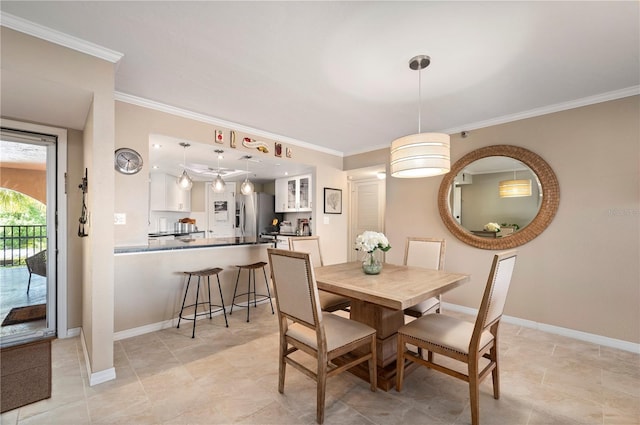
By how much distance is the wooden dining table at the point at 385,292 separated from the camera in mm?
1717

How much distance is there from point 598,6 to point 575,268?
7.97 ft

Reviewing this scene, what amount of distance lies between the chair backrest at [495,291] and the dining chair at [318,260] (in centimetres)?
124

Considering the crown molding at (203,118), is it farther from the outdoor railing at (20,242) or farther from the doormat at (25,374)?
the doormat at (25,374)

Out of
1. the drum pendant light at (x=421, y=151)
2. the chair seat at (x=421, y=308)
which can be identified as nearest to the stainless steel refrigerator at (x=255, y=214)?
the chair seat at (x=421, y=308)

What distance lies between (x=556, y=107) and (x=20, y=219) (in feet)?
18.5

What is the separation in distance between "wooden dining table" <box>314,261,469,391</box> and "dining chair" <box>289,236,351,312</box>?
28 centimetres

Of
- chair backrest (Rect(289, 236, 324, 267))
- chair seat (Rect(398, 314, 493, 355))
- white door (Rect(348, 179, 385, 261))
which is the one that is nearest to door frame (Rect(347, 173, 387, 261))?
→ white door (Rect(348, 179, 385, 261))

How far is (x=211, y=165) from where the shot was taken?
517 cm

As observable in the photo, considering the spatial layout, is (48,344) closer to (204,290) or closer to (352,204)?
(204,290)

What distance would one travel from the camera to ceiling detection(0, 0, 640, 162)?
162cm

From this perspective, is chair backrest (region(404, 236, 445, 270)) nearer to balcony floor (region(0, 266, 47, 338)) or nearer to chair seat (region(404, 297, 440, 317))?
chair seat (region(404, 297, 440, 317))

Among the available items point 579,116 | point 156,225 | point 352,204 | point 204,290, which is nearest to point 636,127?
point 579,116

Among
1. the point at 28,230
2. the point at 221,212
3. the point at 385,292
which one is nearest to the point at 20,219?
the point at 28,230

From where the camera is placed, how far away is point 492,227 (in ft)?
11.1
